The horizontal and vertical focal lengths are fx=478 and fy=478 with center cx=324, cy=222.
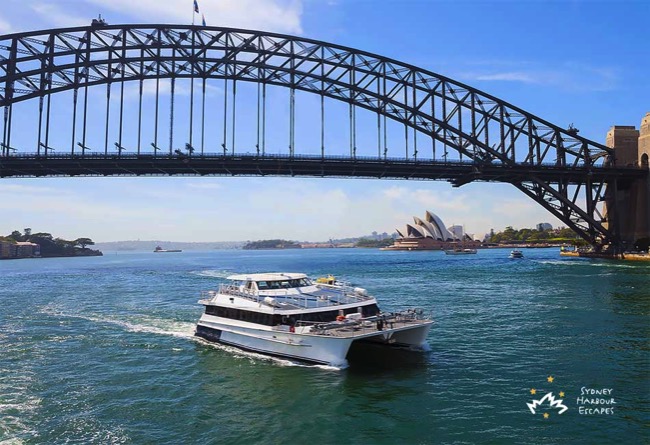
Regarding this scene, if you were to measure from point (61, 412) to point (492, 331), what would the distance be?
70.5 feet

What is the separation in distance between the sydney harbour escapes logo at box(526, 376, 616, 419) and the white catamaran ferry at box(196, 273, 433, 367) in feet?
20.7

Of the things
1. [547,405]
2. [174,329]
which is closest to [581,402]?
[547,405]

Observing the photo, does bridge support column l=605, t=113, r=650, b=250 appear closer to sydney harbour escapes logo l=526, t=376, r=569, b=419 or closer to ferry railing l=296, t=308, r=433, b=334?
ferry railing l=296, t=308, r=433, b=334

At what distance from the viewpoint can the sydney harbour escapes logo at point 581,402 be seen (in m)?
15.3

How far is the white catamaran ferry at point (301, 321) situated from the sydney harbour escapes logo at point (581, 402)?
249 inches

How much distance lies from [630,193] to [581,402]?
276ft

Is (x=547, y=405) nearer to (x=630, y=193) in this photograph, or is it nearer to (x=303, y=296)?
(x=303, y=296)

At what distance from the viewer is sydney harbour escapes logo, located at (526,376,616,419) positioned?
1532 centimetres

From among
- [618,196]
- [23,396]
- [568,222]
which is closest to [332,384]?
[23,396]

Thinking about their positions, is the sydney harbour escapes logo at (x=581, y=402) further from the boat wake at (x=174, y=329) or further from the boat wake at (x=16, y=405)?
the boat wake at (x=16, y=405)

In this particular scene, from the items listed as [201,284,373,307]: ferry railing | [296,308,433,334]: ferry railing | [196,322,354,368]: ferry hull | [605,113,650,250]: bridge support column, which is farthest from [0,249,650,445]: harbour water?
[605,113,650,250]: bridge support column

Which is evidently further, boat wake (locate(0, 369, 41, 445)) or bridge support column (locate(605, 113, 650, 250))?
bridge support column (locate(605, 113, 650, 250))

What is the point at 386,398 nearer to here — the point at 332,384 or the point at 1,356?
the point at 332,384

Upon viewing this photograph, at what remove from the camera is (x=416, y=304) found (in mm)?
37156
